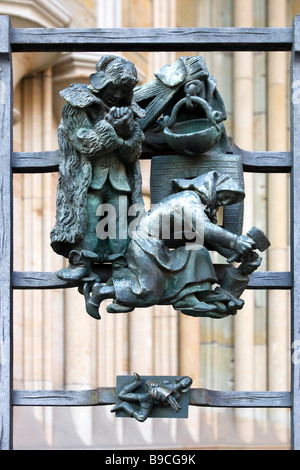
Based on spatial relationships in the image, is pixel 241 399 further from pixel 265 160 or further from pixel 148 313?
pixel 148 313

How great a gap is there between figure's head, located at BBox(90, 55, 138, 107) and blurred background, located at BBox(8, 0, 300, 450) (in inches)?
79.2

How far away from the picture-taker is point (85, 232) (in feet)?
12.9

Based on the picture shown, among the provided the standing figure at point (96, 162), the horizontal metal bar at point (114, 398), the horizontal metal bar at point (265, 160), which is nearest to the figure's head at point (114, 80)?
the standing figure at point (96, 162)

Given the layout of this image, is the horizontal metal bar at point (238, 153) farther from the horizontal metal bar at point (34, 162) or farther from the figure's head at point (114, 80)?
the figure's head at point (114, 80)

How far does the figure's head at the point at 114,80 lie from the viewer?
3871 mm

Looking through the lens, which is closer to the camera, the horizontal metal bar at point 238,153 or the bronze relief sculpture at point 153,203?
the bronze relief sculpture at point 153,203

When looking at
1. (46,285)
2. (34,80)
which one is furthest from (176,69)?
→ (34,80)

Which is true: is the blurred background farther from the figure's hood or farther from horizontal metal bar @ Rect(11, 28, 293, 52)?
the figure's hood

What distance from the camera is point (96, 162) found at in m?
3.95

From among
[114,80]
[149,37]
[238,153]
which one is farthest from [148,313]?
[114,80]

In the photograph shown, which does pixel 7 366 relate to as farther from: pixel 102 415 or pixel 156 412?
pixel 102 415

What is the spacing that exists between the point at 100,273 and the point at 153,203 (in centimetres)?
28

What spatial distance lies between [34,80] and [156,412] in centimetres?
272

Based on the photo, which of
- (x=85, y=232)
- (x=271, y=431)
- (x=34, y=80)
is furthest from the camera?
(x=271, y=431)
